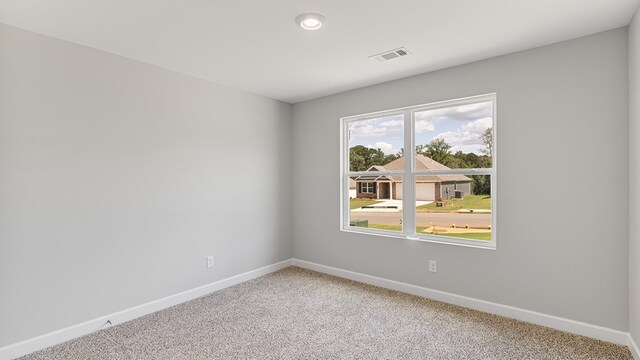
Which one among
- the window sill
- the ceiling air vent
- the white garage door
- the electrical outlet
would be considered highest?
the ceiling air vent

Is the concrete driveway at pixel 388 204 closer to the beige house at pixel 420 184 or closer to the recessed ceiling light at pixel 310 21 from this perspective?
the beige house at pixel 420 184

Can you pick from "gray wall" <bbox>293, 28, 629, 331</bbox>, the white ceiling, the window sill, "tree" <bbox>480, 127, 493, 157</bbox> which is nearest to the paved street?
the window sill

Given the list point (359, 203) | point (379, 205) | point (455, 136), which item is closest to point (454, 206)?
point (455, 136)

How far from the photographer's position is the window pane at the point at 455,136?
10.2ft

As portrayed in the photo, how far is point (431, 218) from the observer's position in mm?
3482

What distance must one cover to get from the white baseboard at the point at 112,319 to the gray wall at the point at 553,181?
2051 millimetres

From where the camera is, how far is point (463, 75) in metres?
3.13

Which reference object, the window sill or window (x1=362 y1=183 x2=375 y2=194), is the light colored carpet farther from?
window (x1=362 y1=183 x2=375 y2=194)

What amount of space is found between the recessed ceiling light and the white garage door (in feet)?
6.61

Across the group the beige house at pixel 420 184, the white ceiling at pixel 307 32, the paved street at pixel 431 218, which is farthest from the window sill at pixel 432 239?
the white ceiling at pixel 307 32

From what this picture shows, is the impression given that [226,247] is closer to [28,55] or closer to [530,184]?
[28,55]

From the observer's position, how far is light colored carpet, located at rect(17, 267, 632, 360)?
2320 millimetres

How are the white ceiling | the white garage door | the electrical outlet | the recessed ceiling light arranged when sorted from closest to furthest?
the white ceiling
the recessed ceiling light
the electrical outlet
the white garage door

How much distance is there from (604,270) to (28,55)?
4568mm
